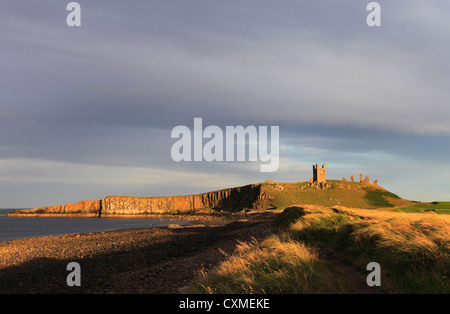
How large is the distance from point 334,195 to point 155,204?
77.1 meters

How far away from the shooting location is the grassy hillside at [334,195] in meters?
110

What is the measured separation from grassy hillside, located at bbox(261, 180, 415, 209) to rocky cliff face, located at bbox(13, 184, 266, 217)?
48.6 ft

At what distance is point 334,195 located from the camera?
115 metres

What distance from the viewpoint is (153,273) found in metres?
14.9

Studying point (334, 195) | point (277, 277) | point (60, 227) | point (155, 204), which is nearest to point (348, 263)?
point (277, 277)

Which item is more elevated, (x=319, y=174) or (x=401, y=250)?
(x=319, y=174)

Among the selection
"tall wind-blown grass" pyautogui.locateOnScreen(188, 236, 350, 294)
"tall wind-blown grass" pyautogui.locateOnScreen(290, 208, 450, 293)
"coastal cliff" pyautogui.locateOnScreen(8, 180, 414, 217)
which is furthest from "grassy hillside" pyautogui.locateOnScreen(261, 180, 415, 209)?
"tall wind-blown grass" pyautogui.locateOnScreen(188, 236, 350, 294)

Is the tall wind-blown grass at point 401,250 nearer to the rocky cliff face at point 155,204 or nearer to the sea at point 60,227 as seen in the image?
the sea at point 60,227

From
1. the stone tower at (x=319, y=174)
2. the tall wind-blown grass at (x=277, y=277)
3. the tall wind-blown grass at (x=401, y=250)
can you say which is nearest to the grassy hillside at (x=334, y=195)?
the stone tower at (x=319, y=174)

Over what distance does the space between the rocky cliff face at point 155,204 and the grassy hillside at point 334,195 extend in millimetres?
14804

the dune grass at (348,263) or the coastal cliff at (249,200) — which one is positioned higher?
the dune grass at (348,263)

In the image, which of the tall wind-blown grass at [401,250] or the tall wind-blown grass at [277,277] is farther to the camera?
the tall wind-blown grass at [401,250]

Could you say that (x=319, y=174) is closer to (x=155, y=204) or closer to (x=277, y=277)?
(x=155, y=204)
